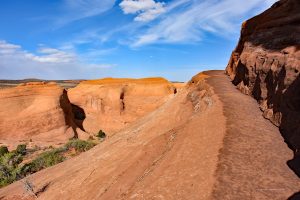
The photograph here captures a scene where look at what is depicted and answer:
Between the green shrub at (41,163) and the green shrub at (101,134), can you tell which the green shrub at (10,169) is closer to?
the green shrub at (41,163)

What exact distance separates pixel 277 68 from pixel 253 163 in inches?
165

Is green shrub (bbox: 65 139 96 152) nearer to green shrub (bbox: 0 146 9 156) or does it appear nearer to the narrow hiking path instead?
green shrub (bbox: 0 146 9 156)

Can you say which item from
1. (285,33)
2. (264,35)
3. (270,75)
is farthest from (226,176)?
(264,35)

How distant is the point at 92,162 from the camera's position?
37.0ft

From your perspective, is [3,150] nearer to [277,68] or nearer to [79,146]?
[79,146]

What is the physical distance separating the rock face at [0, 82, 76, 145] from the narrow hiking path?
24.1 m

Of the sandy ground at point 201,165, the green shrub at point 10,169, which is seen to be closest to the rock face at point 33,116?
the green shrub at point 10,169

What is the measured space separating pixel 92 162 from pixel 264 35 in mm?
7571

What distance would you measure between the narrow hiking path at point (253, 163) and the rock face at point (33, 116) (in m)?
24.1

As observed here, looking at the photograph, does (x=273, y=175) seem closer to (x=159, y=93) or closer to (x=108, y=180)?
(x=108, y=180)

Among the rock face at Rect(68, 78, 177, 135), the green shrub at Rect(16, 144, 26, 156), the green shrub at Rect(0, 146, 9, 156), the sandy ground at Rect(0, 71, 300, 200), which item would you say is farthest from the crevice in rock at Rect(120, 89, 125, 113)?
the sandy ground at Rect(0, 71, 300, 200)

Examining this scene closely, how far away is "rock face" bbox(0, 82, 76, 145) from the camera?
2947 cm

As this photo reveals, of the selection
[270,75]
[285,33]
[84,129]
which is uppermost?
[285,33]

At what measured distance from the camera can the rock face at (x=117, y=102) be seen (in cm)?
3544
